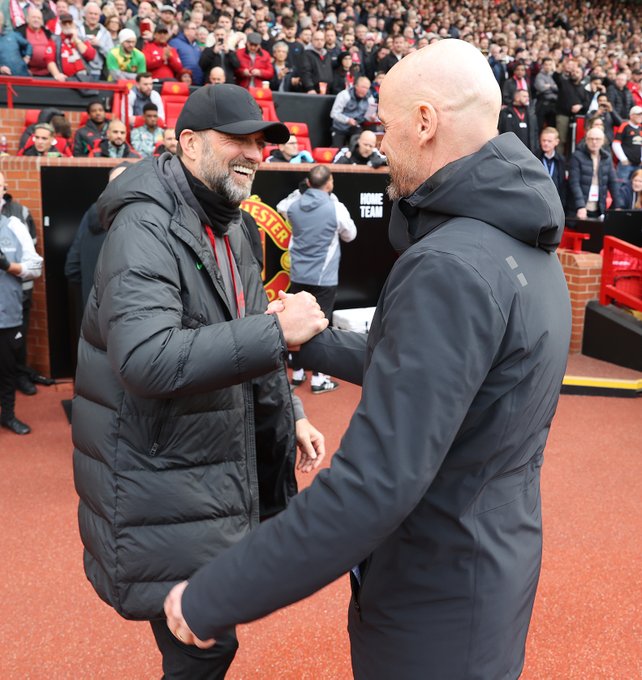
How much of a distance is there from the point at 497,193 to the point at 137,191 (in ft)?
3.30

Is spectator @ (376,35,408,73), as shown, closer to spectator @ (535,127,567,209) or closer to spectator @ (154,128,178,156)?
spectator @ (535,127,567,209)

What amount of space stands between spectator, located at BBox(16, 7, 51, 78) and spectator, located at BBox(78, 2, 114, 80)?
0.69 metres

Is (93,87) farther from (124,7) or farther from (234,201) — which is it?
(234,201)

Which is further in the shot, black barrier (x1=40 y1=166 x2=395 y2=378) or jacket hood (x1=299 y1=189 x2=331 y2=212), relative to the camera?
jacket hood (x1=299 y1=189 x2=331 y2=212)

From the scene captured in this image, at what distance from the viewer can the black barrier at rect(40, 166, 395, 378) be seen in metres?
6.51

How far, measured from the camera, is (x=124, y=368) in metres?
1.70

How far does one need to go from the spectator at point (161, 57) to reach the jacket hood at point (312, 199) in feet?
18.3

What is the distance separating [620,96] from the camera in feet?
52.2

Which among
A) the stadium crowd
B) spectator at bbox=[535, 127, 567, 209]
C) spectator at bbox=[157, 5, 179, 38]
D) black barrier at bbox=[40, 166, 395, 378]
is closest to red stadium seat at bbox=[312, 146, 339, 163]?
the stadium crowd

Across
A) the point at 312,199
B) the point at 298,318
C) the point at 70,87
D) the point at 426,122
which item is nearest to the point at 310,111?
the point at 70,87

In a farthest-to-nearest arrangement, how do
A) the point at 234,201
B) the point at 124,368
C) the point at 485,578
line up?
1. the point at 234,201
2. the point at 124,368
3. the point at 485,578

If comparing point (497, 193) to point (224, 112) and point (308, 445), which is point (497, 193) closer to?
point (224, 112)

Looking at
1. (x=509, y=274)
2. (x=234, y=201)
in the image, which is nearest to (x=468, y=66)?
(x=509, y=274)

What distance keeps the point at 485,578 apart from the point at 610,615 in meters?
2.43
